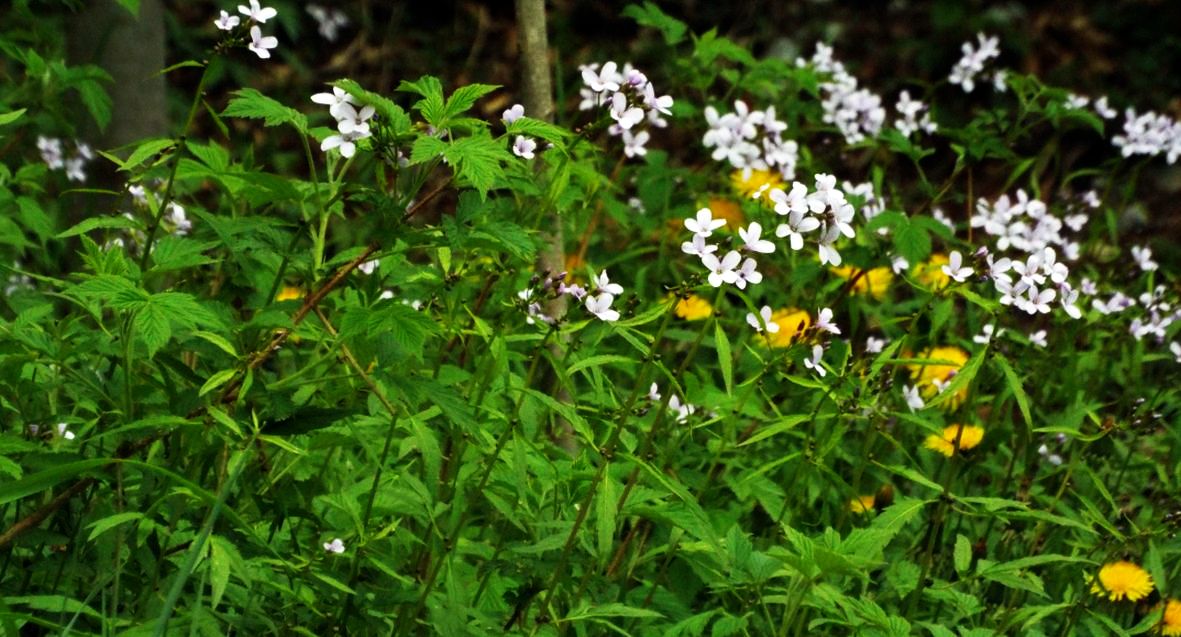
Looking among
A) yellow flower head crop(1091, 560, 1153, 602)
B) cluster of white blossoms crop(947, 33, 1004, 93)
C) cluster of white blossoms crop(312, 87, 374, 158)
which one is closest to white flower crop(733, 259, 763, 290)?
cluster of white blossoms crop(312, 87, 374, 158)

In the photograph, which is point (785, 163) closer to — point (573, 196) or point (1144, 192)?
point (573, 196)

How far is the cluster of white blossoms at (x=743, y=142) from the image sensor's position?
3.50m

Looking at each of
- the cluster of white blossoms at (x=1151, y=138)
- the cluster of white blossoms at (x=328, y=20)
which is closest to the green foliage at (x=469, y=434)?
the cluster of white blossoms at (x=1151, y=138)

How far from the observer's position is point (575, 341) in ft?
7.67

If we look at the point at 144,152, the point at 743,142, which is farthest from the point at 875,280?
the point at 144,152

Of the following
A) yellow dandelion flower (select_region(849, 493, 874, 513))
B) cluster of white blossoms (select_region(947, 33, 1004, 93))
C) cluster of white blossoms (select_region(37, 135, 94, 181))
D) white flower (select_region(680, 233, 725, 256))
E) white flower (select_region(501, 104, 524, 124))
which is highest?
cluster of white blossoms (select_region(947, 33, 1004, 93))

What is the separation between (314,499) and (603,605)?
2.17ft

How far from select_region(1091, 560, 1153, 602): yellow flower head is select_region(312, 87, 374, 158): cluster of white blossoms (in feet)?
Result: 5.73

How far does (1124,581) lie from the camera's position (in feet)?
9.23

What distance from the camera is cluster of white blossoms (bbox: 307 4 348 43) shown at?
22.9 feet

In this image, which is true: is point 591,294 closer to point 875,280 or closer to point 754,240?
point 754,240

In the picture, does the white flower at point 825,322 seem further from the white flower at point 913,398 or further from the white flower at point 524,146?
the white flower at point 913,398

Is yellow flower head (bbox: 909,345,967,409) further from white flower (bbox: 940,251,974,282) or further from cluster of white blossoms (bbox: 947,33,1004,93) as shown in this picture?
cluster of white blossoms (bbox: 947,33,1004,93)

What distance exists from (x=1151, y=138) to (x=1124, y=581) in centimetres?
149
